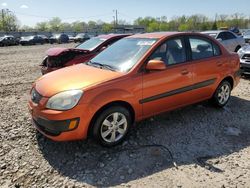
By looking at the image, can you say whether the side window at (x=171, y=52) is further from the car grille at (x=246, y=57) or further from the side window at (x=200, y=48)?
the car grille at (x=246, y=57)

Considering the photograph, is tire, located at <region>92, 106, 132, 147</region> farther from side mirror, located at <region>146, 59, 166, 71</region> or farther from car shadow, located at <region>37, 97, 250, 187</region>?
side mirror, located at <region>146, 59, 166, 71</region>

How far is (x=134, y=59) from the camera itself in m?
4.29

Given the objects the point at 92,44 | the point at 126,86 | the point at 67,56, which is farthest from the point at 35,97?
the point at 92,44

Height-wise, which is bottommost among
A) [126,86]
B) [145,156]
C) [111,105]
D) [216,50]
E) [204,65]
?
[145,156]

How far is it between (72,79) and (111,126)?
0.91 meters

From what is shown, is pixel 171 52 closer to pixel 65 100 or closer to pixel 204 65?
pixel 204 65

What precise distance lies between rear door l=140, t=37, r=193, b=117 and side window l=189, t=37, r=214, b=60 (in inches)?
9.6

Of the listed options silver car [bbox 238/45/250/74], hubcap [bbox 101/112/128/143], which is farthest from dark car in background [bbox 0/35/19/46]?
hubcap [bbox 101/112/128/143]

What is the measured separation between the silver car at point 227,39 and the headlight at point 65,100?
31.8ft

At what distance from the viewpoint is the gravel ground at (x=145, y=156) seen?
332cm

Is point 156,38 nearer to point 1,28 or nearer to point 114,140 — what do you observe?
point 114,140

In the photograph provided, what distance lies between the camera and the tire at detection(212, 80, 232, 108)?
5.54 meters

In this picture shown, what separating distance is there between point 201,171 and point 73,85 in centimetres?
206

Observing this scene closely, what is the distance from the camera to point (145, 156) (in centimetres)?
382
